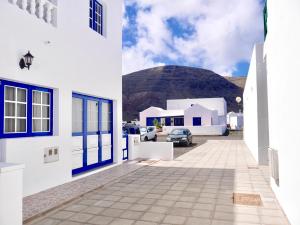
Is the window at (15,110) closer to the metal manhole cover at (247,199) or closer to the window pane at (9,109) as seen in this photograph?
the window pane at (9,109)

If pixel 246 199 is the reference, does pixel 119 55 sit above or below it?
above

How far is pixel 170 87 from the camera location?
13325cm

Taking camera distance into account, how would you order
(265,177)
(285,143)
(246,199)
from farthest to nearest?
(265,177) → (246,199) → (285,143)

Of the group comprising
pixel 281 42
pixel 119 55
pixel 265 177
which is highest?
pixel 119 55

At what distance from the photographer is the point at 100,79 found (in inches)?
368

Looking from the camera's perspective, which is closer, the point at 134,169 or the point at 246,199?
the point at 246,199

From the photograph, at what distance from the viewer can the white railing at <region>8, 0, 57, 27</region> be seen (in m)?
6.14

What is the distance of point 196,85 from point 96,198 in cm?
13369

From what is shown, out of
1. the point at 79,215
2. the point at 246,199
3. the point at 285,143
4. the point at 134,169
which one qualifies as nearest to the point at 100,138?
the point at 134,169

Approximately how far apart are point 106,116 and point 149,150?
10.4 ft

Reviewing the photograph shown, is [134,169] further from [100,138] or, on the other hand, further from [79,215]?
[79,215]

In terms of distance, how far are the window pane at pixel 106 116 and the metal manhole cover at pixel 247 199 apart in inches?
218

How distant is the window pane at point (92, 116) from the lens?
9.11 m

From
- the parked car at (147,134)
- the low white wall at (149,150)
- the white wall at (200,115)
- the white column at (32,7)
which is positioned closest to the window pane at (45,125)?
the white column at (32,7)
